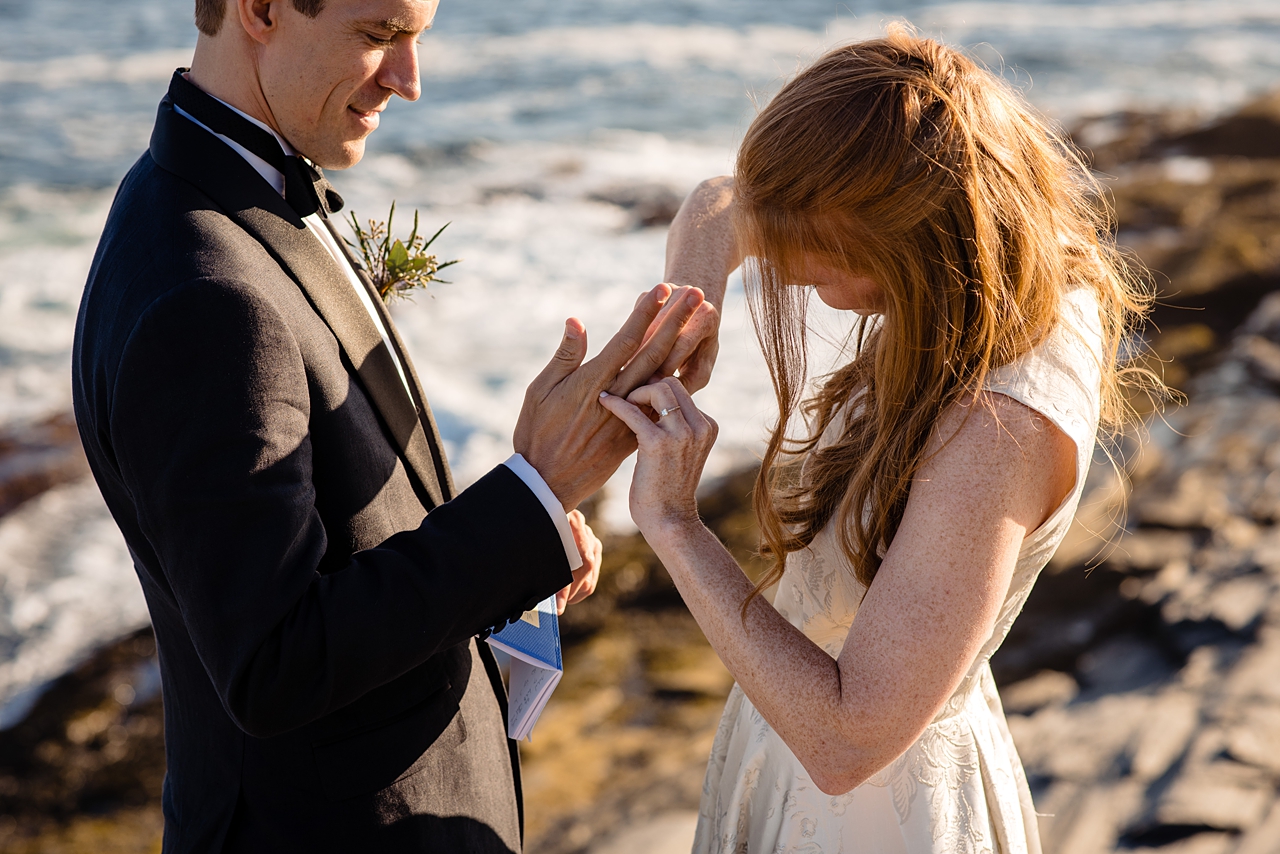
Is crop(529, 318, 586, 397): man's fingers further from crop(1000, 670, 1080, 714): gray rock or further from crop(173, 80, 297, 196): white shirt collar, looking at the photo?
crop(1000, 670, 1080, 714): gray rock

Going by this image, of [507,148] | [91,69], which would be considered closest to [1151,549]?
[507,148]

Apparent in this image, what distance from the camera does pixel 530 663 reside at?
1971mm

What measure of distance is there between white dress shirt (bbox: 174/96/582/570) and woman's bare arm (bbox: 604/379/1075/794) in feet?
0.68

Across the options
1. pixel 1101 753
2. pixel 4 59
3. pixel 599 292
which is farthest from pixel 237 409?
pixel 4 59

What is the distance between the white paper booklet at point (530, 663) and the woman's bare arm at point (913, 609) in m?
0.40

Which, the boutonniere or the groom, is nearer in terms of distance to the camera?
the groom

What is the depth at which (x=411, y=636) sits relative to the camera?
5.01 feet

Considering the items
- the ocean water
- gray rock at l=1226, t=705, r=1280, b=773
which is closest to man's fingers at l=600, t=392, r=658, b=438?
the ocean water

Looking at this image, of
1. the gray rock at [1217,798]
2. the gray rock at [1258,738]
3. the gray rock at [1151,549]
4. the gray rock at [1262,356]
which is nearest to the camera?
the gray rock at [1217,798]

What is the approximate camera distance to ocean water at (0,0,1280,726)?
20.8 ft

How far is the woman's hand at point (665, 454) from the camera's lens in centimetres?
168

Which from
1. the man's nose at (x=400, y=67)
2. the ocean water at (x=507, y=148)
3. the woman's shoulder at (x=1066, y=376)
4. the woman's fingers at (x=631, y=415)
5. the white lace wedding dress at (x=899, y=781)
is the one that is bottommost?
the ocean water at (x=507, y=148)

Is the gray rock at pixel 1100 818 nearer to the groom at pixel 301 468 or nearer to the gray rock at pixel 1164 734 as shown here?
the gray rock at pixel 1164 734

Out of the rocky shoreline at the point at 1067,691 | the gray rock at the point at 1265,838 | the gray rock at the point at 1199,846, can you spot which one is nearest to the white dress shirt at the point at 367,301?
the rocky shoreline at the point at 1067,691
